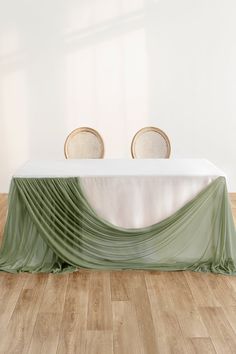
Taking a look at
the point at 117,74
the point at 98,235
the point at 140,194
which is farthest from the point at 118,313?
the point at 117,74

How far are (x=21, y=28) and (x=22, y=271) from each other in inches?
127

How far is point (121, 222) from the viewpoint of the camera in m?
3.39

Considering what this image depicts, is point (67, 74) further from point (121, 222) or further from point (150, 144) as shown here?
point (121, 222)

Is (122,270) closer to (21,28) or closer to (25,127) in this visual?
(25,127)

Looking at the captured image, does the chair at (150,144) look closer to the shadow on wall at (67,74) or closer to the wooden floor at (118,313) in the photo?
the shadow on wall at (67,74)

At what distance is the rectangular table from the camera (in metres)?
3.36

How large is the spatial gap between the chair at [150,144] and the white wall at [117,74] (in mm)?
1100

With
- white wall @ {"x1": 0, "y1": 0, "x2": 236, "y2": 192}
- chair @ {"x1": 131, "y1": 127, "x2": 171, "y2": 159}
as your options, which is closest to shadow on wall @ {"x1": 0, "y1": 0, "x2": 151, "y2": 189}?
white wall @ {"x1": 0, "y1": 0, "x2": 236, "y2": 192}

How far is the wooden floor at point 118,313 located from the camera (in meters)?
2.39

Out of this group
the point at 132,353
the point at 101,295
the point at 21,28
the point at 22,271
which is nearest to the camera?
the point at 132,353

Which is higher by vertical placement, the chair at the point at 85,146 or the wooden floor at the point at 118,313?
the chair at the point at 85,146

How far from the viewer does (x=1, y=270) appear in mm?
3391

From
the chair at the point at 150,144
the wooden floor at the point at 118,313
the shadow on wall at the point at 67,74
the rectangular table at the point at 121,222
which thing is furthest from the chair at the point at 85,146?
the wooden floor at the point at 118,313

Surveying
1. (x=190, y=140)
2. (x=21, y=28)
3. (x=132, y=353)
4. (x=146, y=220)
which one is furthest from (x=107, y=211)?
(x=21, y=28)
